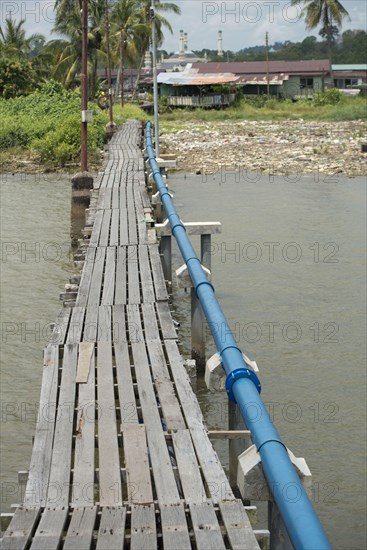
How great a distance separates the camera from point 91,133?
107 feet

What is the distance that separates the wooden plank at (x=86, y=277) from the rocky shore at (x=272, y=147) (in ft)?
69.0

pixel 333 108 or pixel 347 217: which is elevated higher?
pixel 333 108

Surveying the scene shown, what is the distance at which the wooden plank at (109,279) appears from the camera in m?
10.6

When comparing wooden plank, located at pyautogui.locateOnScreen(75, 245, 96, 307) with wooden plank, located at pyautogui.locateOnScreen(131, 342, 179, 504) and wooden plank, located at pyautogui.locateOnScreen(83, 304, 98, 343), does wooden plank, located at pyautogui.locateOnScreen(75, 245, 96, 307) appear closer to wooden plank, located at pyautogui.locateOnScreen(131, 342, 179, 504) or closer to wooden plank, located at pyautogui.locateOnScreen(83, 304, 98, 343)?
wooden plank, located at pyautogui.locateOnScreen(83, 304, 98, 343)

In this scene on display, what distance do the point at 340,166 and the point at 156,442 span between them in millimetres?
28722

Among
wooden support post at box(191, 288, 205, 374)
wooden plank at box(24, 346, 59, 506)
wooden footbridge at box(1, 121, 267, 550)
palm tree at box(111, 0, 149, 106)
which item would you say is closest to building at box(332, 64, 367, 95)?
palm tree at box(111, 0, 149, 106)

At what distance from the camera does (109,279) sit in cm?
1145

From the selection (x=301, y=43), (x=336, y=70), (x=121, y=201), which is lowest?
(x=121, y=201)

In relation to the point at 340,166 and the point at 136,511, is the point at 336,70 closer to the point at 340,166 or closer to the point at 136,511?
the point at 340,166

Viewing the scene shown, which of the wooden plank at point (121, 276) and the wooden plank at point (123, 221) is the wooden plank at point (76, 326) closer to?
the wooden plank at point (121, 276)

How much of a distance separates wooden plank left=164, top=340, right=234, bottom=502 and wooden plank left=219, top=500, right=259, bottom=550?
0.39 feet

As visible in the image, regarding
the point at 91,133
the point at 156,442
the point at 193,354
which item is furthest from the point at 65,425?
the point at 91,133

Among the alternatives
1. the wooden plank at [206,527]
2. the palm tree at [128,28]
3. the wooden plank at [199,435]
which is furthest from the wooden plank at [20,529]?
the palm tree at [128,28]

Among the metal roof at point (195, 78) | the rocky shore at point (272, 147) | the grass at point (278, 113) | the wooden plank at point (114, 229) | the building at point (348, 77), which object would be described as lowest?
the wooden plank at point (114, 229)
